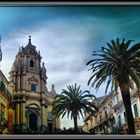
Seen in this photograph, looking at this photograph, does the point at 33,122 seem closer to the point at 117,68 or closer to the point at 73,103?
the point at 73,103

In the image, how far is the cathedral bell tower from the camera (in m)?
4.70

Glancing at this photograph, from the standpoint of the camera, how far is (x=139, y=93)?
183 inches

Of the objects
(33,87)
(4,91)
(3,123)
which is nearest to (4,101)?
(4,91)

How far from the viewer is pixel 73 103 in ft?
15.5

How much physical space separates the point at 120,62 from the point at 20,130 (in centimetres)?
171

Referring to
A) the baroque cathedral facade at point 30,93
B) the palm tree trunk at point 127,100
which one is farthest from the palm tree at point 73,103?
the palm tree trunk at point 127,100

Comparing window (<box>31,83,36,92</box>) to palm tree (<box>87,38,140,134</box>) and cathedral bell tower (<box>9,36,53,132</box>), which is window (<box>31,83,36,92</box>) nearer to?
cathedral bell tower (<box>9,36,53,132</box>)

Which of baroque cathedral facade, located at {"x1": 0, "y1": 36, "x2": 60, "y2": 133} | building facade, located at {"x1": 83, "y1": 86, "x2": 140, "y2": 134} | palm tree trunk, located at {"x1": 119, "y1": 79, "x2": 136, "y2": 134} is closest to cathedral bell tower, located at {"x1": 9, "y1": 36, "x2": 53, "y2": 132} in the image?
baroque cathedral facade, located at {"x1": 0, "y1": 36, "x2": 60, "y2": 133}

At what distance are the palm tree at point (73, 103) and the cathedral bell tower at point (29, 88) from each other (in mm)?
187

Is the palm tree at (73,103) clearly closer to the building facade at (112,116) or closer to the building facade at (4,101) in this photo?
the building facade at (112,116)

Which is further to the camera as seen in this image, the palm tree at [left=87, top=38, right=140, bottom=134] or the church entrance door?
the palm tree at [left=87, top=38, right=140, bottom=134]

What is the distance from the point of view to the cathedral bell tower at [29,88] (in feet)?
15.4

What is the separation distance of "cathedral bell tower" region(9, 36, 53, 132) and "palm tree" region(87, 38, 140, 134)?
706 millimetres

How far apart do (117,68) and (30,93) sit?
129 cm
